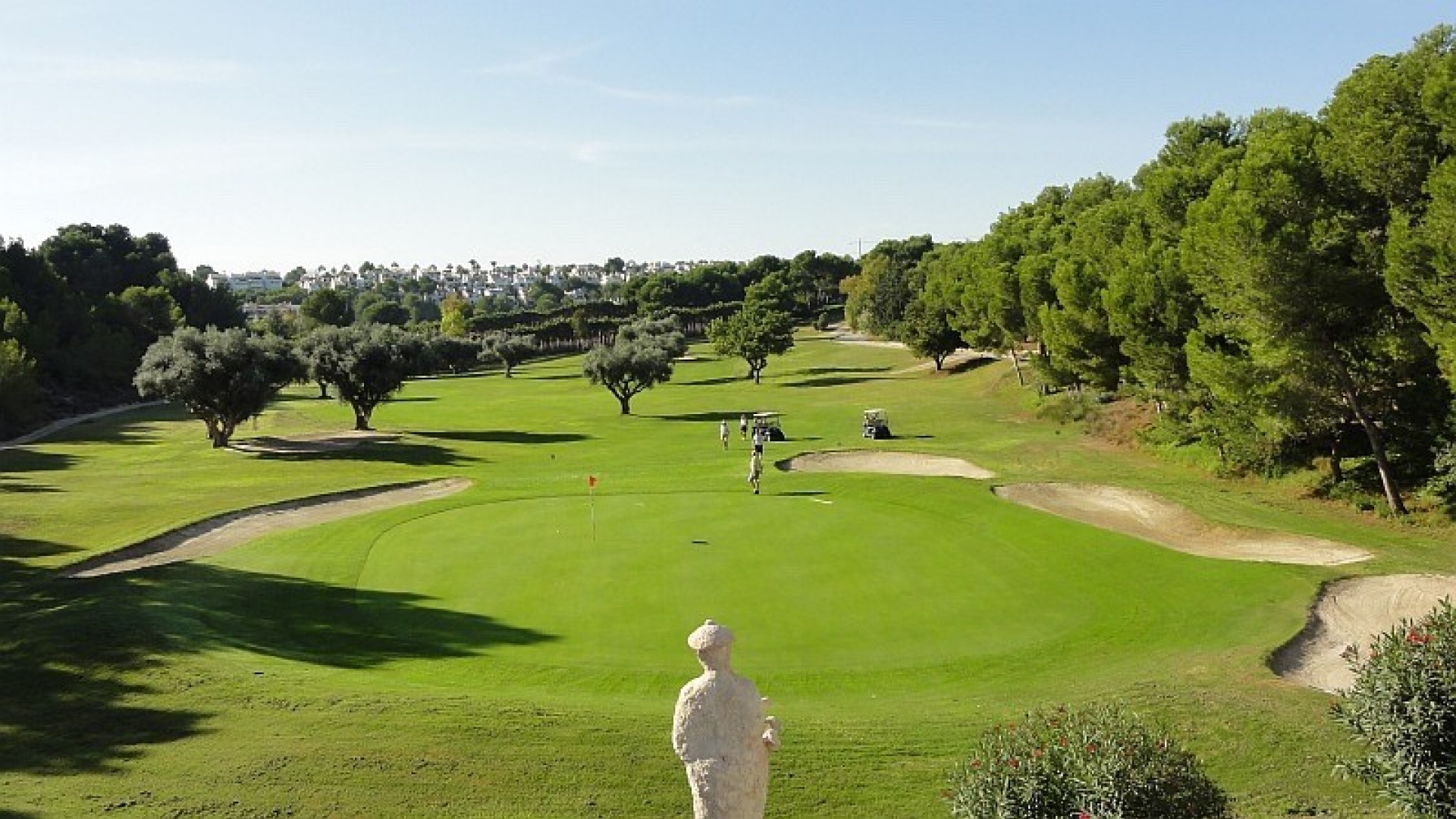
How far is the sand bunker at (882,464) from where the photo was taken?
149 ft

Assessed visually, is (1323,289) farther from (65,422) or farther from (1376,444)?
Answer: (65,422)

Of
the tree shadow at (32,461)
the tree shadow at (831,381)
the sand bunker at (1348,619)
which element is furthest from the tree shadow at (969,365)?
the sand bunker at (1348,619)

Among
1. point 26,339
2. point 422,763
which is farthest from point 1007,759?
point 26,339

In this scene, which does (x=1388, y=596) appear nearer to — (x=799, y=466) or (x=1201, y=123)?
(x=799, y=466)

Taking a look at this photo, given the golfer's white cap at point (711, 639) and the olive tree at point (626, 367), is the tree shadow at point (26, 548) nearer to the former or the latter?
the golfer's white cap at point (711, 639)

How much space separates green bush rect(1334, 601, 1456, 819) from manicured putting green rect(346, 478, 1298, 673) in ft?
31.8

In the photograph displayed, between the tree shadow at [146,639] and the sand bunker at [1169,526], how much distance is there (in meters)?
20.2

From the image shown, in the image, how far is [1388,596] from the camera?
982 inches

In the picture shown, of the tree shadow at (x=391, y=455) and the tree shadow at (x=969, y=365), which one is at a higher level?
the tree shadow at (x=969, y=365)

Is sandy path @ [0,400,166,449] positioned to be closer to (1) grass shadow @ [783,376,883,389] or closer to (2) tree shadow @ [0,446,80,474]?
(2) tree shadow @ [0,446,80,474]

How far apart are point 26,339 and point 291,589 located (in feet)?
283

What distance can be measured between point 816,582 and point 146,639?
14.8 meters

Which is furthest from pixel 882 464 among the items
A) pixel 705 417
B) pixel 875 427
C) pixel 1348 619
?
pixel 705 417

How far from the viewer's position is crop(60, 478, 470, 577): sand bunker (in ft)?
103
